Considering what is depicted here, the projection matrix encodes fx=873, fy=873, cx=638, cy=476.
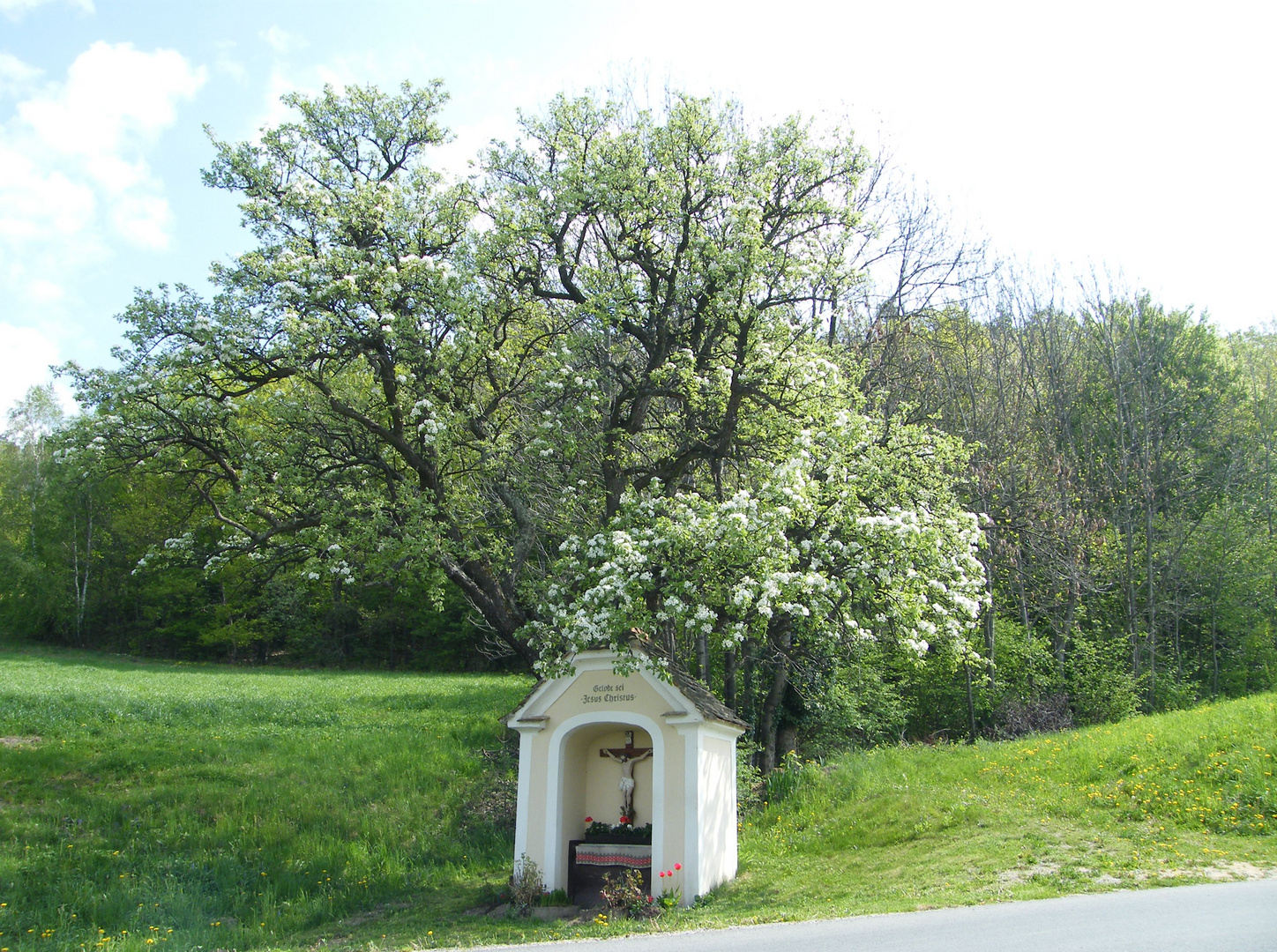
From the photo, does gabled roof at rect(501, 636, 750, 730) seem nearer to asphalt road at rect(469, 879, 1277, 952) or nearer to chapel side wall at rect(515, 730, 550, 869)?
chapel side wall at rect(515, 730, 550, 869)

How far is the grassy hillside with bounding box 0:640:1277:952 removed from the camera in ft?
39.6

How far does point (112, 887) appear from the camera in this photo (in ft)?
42.9

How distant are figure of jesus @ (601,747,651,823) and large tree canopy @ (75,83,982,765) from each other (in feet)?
7.38

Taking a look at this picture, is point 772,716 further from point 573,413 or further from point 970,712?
point 573,413

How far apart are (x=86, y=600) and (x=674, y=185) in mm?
47263

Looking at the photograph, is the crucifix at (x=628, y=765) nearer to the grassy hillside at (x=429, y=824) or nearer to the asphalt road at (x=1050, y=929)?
the grassy hillside at (x=429, y=824)

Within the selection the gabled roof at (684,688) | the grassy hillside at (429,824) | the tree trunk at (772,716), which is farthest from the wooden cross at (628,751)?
the tree trunk at (772,716)

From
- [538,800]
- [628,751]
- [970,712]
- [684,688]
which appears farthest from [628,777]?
[970,712]

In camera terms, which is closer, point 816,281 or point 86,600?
point 816,281

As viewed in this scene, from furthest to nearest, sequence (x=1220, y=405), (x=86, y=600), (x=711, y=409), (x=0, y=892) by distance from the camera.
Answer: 1. (x=86, y=600)
2. (x=1220, y=405)
3. (x=711, y=409)
4. (x=0, y=892)

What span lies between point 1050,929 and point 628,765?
762cm

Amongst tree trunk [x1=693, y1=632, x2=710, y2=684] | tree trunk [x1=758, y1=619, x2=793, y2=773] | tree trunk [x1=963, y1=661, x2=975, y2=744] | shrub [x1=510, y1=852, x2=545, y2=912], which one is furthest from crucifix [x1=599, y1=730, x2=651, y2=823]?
tree trunk [x1=963, y1=661, x2=975, y2=744]

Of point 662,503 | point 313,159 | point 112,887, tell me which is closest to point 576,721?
point 662,503

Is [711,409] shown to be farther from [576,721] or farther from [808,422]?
[576,721]
